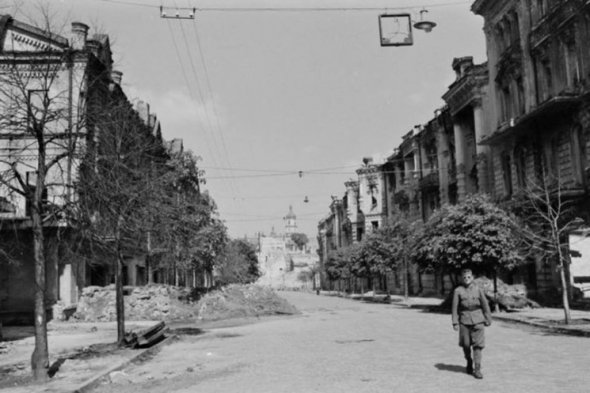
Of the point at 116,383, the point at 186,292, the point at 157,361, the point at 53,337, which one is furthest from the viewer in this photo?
the point at 186,292

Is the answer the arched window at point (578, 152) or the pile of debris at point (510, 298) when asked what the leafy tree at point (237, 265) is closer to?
the pile of debris at point (510, 298)

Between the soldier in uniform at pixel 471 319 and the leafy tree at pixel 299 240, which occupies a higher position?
the leafy tree at pixel 299 240

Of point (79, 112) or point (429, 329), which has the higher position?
point (79, 112)

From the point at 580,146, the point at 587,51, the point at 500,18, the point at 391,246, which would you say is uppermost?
the point at 500,18

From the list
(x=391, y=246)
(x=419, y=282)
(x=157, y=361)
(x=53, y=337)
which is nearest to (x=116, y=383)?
(x=157, y=361)

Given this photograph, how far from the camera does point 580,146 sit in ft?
91.9

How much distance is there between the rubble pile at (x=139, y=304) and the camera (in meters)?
→ 29.8

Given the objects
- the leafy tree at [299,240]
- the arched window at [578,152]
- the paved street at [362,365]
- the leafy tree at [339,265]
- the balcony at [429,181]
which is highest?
the leafy tree at [299,240]

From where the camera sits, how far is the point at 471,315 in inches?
417

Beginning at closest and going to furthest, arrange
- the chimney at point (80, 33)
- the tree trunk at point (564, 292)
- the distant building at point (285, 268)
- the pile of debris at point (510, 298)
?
the tree trunk at point (564, 292) → the pile of debris at point (510, 298) → the chimney at point (80, 33) → the distant building at point (285, 268)

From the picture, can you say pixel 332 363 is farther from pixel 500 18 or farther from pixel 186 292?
pixel 500 18

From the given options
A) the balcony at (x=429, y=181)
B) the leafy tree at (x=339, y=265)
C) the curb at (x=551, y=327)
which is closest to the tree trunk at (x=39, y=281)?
the curb at (x=551, y=327)

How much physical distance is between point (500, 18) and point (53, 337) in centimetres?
2850

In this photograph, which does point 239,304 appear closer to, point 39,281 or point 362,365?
point 362,365
